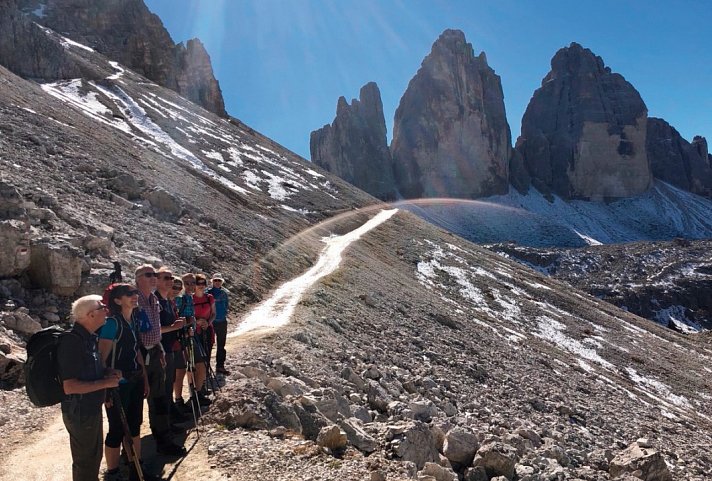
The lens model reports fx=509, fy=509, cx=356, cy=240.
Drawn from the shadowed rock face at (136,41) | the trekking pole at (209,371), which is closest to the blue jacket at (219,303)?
the trekking pole at (209,371)

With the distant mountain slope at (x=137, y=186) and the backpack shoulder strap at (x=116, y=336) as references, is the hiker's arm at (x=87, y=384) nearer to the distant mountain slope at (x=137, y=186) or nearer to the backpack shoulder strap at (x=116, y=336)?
the backpack shoulder strap at (x=116, y=336)

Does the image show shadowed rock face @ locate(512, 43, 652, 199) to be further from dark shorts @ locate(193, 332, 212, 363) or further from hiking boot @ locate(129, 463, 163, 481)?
hiking boot @ locate(129, 463, 163, 481)

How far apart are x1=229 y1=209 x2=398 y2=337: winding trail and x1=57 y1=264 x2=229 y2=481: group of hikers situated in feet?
21.4

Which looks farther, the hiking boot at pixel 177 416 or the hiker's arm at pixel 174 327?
the hiking boot at pixel 177 416

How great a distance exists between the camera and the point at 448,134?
140 m

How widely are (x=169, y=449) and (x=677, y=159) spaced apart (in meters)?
198

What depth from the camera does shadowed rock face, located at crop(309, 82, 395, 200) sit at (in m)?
139

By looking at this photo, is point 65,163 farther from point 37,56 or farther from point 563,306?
point 37,56

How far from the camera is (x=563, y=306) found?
156 ft

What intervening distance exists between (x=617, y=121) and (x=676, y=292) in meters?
97.0

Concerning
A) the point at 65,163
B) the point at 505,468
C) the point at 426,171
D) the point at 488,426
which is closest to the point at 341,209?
the point at 65,163

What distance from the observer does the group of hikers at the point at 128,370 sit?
5648mm

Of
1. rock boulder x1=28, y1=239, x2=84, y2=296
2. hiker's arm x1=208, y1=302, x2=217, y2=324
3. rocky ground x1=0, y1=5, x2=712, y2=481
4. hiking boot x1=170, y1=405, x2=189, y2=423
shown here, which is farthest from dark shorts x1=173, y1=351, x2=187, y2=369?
rock boulder x1=28, y1=239, x2=84, y2=296

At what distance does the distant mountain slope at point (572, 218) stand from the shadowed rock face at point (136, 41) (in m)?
53.5
